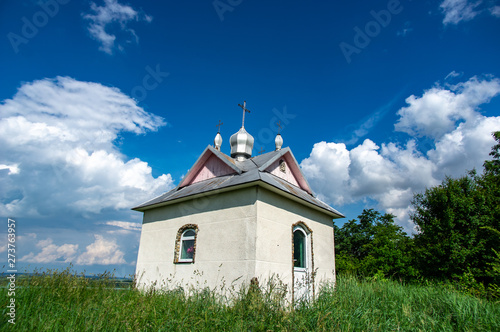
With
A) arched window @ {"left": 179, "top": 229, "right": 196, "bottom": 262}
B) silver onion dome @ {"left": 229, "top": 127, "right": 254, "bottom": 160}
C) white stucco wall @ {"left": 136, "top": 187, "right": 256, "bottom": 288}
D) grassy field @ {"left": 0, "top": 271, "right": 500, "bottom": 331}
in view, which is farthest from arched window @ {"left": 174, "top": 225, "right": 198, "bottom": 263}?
silver onion dome @ {"left": 229, "top": 127, "right": 254, "bottom": 160}

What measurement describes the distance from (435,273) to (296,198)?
8316mm

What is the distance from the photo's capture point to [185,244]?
10109 mm

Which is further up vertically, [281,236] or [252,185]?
[252,185]

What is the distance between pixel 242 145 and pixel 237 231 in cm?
641

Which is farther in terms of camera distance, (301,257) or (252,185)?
(301,257)

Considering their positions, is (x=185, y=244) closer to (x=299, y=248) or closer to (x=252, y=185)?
(x=252, y=185)

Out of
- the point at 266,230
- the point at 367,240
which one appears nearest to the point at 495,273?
the point at 266,230

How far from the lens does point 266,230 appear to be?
27.8 feet

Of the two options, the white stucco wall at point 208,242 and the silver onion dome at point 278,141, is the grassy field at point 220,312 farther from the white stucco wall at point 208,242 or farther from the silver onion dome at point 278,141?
the silver onion dome at point 278,141

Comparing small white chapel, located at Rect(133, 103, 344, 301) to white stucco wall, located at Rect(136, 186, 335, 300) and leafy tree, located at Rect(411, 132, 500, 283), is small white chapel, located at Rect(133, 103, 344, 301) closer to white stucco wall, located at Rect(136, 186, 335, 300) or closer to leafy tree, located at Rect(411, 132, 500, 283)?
white stucco wall, located at Rect(136, 186, 335, 300)

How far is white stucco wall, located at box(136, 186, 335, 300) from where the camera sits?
817cm

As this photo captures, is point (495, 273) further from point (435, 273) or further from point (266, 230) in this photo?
point (266, 230)

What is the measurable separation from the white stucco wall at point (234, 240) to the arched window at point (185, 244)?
198 mm

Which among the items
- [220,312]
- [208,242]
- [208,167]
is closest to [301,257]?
[208,242]
